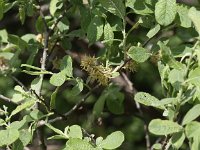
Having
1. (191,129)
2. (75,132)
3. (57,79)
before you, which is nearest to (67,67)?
(57,79)

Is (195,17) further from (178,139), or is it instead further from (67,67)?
(67,67)

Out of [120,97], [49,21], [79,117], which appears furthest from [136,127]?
[49,21]

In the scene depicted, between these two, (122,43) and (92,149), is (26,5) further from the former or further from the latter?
(92,149)

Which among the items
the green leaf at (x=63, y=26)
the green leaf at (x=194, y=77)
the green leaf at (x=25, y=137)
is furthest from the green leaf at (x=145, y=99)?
the green leaf at (x=63, y=26)

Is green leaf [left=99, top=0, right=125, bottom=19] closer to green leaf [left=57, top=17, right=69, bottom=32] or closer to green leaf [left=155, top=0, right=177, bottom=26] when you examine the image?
green leaf [left=155, top=0, right=177, bottom=26]

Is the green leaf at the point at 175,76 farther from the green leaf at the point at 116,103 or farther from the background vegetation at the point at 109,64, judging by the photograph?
the green leaf at the point at 116,103
